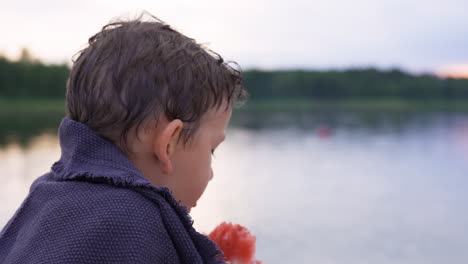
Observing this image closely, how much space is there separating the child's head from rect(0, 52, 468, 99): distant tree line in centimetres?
2127

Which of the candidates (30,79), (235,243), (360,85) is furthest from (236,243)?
(360,85)

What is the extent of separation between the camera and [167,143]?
851 millimetres

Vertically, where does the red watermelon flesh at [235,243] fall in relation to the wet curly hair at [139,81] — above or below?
below

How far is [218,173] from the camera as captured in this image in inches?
300

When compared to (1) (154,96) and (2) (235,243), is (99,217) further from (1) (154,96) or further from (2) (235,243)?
(2) (235,243)

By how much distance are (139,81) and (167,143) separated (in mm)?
97

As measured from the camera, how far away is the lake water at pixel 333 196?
4.48 m

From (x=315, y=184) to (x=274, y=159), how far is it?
7.04ft

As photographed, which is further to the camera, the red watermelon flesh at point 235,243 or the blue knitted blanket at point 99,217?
the red watermelon flesh at point 235,243

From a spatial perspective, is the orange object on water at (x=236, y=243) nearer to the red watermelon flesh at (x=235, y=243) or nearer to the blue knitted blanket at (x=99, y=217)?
the red watermelon flesh at (x=235, y=243)

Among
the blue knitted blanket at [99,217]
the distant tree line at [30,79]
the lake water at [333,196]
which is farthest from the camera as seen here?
the distant tree line at [30,79]

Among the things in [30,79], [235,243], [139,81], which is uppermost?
[139,81]

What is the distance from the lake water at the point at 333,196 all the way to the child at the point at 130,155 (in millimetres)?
3224

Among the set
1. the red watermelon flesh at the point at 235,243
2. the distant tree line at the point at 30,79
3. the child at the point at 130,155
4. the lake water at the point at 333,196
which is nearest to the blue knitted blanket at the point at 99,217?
the child at the point at 130,155
